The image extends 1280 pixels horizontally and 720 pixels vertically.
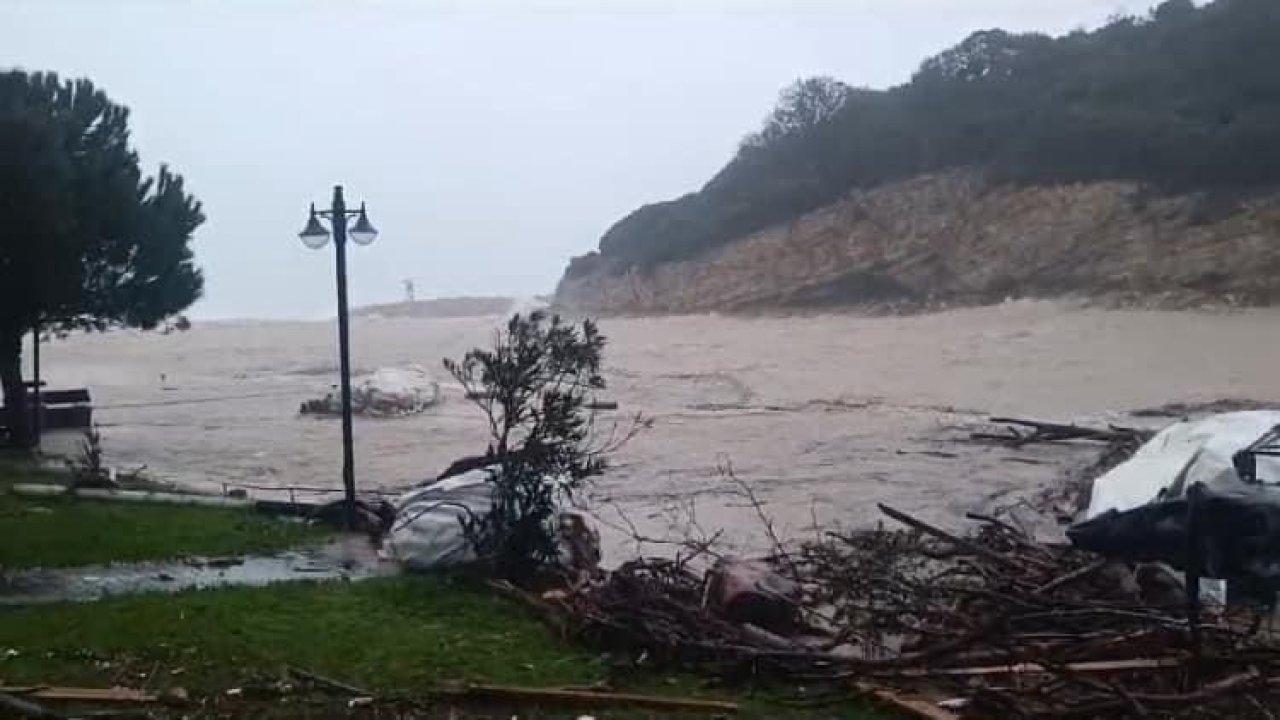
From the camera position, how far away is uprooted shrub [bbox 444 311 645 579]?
9961mm

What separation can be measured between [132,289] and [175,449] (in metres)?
3.77

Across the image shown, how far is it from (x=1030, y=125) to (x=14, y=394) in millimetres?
38921

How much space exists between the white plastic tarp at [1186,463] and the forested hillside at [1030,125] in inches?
1235

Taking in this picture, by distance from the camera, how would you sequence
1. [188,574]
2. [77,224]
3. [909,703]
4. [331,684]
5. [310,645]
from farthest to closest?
1. [77,224]
2. [188,574]
3. [310,645]
4. [331,684]
5. [909,703]

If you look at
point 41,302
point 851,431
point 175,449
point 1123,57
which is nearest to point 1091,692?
point 41,302

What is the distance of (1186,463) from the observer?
432 inches

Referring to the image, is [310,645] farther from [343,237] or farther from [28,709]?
[343,237]

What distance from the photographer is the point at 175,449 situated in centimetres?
2509

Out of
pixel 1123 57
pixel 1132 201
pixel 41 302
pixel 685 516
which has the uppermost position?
pixel 1123 57

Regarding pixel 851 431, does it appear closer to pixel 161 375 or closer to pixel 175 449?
pixel 175 449

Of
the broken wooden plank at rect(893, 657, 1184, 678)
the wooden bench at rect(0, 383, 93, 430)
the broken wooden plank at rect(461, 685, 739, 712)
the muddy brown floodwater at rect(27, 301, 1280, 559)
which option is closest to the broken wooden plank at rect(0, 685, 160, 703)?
the broken wooden plank at rect(461, 685, 739, 712)

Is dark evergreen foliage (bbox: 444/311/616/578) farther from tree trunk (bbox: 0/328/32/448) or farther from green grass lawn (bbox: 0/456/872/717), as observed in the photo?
tree trunk (bbox: 0/328/32/448)

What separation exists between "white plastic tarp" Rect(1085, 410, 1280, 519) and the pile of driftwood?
56.1 inches

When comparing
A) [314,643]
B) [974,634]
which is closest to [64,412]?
[314,643]
